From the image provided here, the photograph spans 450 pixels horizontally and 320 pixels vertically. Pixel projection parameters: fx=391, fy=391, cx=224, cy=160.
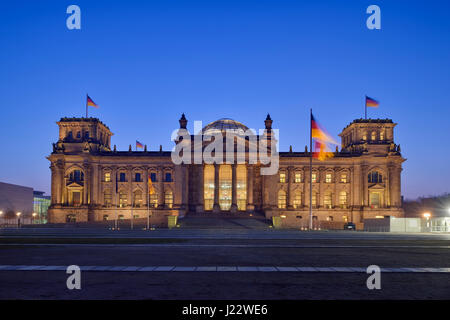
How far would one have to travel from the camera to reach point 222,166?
91.9m

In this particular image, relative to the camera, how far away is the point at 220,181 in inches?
3622

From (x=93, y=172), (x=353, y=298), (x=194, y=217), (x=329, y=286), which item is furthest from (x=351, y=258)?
(x=93, y=172)

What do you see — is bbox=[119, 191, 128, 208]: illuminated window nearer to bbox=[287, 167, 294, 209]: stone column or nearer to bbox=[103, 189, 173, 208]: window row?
bbox=[103, 189, 173, 208]: window row

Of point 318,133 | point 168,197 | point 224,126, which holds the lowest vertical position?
point 168,197

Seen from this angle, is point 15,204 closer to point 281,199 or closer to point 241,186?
point 241,186

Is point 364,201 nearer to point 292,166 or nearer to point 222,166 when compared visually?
point 292,166

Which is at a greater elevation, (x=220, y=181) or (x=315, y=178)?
(x=315, y=178)

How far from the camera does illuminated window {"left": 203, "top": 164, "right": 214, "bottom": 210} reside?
93.1 metres

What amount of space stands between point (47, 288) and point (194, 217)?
67.3 metres

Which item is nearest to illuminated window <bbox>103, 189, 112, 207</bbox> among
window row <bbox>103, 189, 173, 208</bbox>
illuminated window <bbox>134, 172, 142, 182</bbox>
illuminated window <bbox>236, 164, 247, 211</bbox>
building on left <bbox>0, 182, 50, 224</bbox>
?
window row <bbox>103, 189, 173, 208</bbox>

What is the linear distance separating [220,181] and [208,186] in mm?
3557

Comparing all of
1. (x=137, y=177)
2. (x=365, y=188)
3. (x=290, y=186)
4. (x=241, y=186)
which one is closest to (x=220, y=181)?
(x=241, y=186)

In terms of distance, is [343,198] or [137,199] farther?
[343,198]
